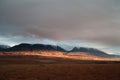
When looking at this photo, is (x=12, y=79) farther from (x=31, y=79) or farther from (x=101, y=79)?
(x=101, y=79)

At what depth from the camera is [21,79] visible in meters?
31.0

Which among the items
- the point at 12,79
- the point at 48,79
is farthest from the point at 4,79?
the point at 48,79

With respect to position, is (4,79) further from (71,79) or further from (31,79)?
(71,79)

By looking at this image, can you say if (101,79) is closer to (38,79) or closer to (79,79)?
(79,79)

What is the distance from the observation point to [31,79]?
30.5 m

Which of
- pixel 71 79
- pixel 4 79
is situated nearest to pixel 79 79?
pixel 71 79

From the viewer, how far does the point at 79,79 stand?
30484mm

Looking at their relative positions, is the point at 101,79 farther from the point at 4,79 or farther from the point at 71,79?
the point at 4,79

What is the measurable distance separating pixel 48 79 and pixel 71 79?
13.0 ft

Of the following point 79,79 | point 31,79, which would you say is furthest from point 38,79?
point 79,79

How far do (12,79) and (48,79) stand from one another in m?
6.11

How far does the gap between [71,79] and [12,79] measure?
10018 millimetres

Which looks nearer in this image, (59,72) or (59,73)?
(59,73)

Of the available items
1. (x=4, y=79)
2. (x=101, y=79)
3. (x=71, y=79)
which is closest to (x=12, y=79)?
(x=4, y=79)
